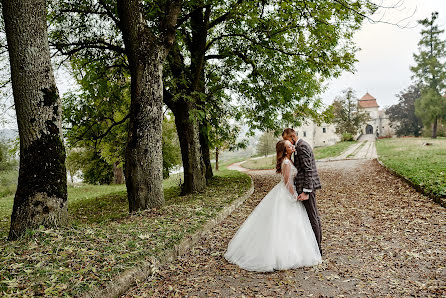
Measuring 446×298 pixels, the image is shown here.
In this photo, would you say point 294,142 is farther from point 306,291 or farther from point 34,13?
point 34,13

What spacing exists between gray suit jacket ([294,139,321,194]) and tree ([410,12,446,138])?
44.6m

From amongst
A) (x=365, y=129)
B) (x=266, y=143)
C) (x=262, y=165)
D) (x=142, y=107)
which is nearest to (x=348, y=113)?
(x=266, y=143)

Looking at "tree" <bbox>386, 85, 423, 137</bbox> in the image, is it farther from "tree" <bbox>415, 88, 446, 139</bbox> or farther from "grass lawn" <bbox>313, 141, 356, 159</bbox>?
"grass lawn" <bbox>313, 141, 356, 159</bbox>

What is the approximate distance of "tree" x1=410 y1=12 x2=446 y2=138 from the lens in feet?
133

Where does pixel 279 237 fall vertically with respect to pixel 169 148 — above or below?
below

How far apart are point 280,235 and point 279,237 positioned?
0.04 metres

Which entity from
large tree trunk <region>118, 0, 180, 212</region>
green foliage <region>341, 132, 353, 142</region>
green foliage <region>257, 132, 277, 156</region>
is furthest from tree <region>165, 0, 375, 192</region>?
green foliage <region>341, 132, 353, 142</region>

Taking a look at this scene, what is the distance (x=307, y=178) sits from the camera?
4754 mm

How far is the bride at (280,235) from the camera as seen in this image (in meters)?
4.53

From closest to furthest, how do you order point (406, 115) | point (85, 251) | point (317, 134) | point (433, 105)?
point (85, 251) < point (433, 105) < point (406, 115) < point (317, 134)

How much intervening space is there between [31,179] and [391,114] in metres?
73.9

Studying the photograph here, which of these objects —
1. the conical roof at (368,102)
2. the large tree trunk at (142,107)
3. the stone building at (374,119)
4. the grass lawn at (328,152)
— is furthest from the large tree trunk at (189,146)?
the conical roof at (368,102)

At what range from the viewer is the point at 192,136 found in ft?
36.0

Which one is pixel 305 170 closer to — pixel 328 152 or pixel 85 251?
pixel 85 251
